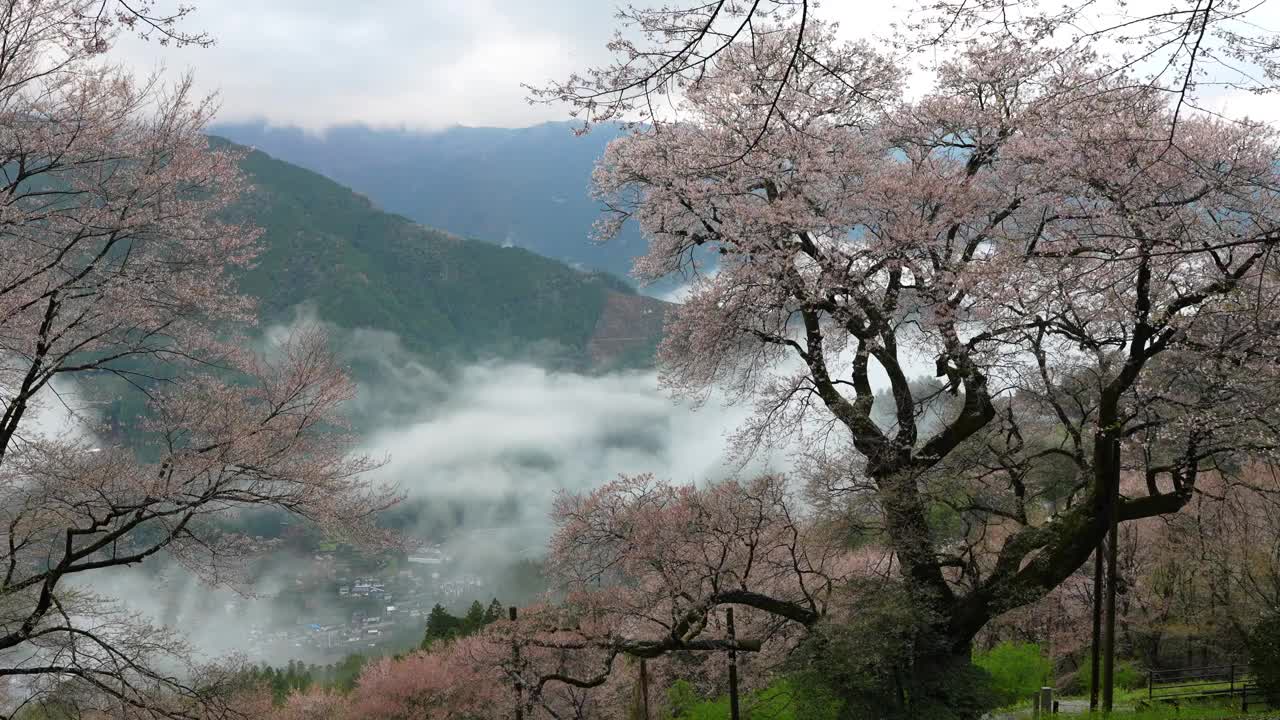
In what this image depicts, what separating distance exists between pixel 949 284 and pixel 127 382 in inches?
A: 363

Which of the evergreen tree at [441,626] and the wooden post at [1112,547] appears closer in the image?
the wooden post at [1112,547]

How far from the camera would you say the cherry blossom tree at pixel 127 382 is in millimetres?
7316

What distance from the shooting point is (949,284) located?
9.84 m

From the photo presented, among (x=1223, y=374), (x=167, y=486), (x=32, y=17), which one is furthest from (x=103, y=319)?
(x=1223, y=374)

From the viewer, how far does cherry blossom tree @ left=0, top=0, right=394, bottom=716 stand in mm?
7316

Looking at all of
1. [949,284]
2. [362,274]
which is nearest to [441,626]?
[949,284]

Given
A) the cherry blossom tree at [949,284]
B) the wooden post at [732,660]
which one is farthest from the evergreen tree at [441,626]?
the cherry blossom tree at [949,284]

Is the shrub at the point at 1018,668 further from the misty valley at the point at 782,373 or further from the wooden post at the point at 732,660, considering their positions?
the wooden post at the point at 732,660

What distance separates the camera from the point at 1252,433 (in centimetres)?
845

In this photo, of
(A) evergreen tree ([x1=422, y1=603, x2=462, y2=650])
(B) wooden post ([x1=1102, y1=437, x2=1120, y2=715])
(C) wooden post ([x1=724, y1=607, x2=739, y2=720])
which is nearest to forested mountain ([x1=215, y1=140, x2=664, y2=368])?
(A) evergreen tree ([x1=422, y1=603, x2=462, y2=650])

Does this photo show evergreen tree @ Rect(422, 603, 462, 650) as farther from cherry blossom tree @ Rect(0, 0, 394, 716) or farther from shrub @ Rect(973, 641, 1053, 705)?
cherry blossom tree @ Rect(0, 0, 394, 716)

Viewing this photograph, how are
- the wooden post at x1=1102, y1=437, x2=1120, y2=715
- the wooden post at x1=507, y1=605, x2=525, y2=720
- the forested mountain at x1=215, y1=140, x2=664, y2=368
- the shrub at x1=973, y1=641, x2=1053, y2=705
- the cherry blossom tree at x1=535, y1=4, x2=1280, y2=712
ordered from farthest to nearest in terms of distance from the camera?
the forested mountain at x1=215, y1=140, x2=664, y2=368 < the shrub at x1=973, y1=641, x2=1053, y2=705 < the wooden post at x1=507, y1=605, x2=525, y2=720 < the wooden post at x1=1102, y1=437, x2=1120, y2=715 < the cherry blossom tree at x1=535, y1=4, x2=1280, y2=712

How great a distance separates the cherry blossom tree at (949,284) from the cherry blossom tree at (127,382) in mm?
5370

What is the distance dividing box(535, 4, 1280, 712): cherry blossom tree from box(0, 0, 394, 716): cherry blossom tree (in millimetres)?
5370
